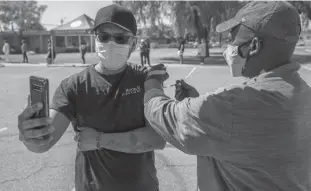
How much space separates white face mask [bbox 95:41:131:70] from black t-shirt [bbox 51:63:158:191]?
5.8 inches

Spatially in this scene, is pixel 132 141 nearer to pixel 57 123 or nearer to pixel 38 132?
pixel 57 123

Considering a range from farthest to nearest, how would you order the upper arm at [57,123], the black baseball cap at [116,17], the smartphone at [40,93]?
the black baseball cap at [116,17] → the upper arm at [57,123] → the smartphone at [40,93]

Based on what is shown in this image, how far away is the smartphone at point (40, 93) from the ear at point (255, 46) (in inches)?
36.6

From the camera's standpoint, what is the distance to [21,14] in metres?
60.2

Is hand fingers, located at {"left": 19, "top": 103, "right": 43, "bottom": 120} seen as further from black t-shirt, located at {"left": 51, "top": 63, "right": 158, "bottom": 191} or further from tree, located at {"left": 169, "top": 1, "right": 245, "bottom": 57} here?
tree, located at {"left": 169, "top": 1, "right": 245, "bottom": 57}

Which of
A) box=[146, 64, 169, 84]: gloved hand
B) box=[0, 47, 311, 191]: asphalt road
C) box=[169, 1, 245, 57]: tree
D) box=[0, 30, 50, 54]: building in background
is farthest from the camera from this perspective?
box=[0, 30, 50, 54]: building in background

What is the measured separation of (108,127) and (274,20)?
1129 mm

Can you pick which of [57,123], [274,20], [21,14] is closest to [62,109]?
[57,123]

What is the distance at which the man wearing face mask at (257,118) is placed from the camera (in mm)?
1366

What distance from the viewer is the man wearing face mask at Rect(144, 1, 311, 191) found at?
1.37 metres

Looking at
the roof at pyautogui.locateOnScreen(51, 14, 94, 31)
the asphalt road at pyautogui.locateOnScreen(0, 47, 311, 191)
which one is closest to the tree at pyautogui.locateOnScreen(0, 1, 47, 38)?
the roof at pyautogui.locateOnScreen(51, 14, 94, 31)

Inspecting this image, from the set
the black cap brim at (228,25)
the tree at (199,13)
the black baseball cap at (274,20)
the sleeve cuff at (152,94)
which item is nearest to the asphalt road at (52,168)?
the sleeve cuff at (152,94)

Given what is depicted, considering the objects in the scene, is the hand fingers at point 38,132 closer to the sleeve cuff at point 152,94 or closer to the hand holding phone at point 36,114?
the hand holding phone at point 36,114

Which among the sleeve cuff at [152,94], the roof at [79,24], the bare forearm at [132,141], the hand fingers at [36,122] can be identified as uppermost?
the roof at [79,24]
